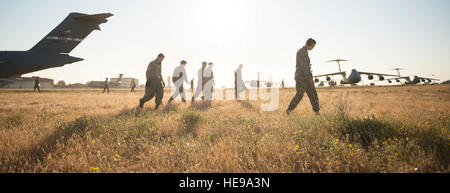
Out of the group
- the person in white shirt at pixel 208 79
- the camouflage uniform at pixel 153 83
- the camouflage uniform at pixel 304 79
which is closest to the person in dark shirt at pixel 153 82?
the camouflage uniform at pixel 153 83

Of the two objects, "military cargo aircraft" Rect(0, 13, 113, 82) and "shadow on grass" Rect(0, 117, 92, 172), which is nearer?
"shadow on grass" Rect(0, 117, 92, 172)

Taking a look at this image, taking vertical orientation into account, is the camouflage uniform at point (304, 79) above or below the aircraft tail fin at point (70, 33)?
below

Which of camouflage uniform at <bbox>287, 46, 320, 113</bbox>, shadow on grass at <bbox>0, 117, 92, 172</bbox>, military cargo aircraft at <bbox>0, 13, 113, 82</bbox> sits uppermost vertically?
military cargo aircraft at <bbox>0, 13, 113, 82</bbox>

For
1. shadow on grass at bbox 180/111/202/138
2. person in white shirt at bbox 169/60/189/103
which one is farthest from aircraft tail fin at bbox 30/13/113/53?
shadow on grass at bbox 180/111/202/138

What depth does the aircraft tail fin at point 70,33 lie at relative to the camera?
26.1ft

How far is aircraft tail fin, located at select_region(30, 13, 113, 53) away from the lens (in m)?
7.95

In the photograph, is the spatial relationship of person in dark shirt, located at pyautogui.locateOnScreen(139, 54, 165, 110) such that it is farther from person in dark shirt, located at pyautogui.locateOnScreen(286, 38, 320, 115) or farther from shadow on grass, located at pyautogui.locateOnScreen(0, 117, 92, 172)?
person in dark shirt, located at pyautogui.locateOnScreen(286, 38, 320, 115)

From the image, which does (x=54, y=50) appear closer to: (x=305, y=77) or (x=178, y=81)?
(x=178, y=81)

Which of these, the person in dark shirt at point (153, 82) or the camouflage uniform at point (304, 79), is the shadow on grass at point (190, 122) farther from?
the person in dark shirt at point (153, 82)

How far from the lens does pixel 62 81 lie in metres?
134
